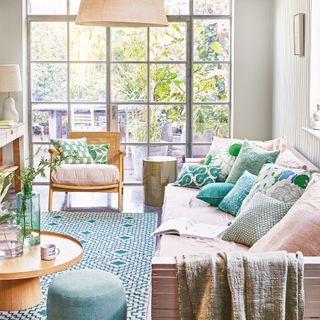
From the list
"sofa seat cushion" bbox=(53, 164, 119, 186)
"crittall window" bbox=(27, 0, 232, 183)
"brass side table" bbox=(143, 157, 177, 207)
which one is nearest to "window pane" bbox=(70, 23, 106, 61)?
"crittall window" bbox=(27, 0, 232, 183)

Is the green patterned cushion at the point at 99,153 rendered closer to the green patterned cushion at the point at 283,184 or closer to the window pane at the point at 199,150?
the window pane at the point at 199,150

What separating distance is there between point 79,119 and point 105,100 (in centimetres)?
40

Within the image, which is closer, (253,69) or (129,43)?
(253,69)

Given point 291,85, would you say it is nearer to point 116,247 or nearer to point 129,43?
point 116,247

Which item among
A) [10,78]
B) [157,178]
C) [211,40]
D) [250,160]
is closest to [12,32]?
[10,78]

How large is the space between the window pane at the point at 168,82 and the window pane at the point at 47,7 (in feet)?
4.29

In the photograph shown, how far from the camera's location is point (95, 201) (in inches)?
309

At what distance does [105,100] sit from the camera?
28.5 feet

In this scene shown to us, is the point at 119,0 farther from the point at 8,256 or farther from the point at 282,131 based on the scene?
the point at 282,131

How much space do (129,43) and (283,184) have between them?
463 centimetres

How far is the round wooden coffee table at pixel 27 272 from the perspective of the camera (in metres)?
4.09

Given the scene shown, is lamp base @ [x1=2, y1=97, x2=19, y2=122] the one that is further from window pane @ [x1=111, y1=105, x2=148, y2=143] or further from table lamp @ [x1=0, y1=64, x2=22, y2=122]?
window pane @ [x1=111, y1=105, x2=148, y2=143]

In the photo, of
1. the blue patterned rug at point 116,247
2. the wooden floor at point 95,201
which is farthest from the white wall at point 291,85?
the wooden floor at point 95,201

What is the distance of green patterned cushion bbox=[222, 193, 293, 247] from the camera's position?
404cm
